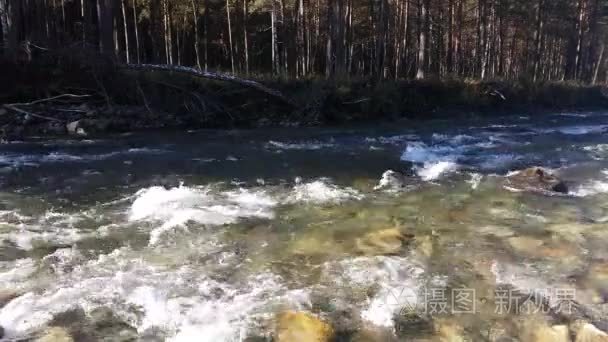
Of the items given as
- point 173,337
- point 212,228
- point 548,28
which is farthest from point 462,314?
point 548,28

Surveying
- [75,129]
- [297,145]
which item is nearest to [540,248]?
[297,145]

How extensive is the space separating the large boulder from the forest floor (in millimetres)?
9441

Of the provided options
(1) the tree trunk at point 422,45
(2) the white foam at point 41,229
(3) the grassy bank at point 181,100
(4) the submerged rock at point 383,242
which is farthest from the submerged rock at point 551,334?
(1) the tree trunk at point 422,45

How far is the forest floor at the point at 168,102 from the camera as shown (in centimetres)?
1659

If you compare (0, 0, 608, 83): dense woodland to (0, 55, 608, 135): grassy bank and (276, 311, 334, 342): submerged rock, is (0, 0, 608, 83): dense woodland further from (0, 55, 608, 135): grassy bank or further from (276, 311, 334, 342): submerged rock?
(276, 311, 334, 342): submerged rock

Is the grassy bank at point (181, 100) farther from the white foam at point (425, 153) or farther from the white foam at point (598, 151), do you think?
the white foam at point (598, 151)

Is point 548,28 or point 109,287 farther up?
point 548,28

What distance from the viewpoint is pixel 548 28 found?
3838 centimetres

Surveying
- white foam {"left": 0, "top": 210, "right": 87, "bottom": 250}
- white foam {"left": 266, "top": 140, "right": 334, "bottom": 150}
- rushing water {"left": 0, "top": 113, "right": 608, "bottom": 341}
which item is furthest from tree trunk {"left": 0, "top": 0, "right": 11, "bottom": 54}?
white foam {"left": 0, "top": 210, "right": 87, "bottom": 250}

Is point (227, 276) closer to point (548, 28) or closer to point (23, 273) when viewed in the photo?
point (23, 273)

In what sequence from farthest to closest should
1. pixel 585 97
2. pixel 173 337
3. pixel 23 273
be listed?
pixel 585 97
pixel 23 273
pixel 173 337

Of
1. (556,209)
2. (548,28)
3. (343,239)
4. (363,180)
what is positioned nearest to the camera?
(343,239)

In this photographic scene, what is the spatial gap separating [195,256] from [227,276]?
2.51 feet

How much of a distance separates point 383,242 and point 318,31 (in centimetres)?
2439
